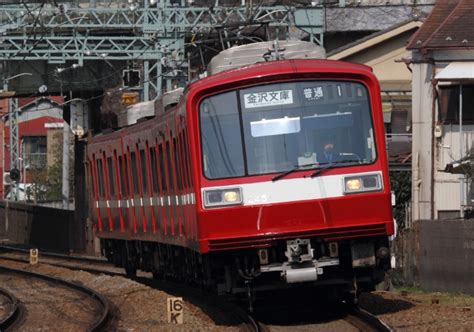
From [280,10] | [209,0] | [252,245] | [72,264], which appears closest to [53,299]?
[252,245]

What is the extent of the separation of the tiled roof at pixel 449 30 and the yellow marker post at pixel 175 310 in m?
13.2

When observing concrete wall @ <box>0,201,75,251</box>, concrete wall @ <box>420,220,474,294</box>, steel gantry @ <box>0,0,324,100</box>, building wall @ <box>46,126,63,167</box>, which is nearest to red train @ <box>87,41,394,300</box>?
concrete wall @ <box>420,220,474,294</box>

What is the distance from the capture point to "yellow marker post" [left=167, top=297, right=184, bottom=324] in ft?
47.8

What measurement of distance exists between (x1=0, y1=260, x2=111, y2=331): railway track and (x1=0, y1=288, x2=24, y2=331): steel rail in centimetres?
11

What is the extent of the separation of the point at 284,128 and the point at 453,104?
530 inches

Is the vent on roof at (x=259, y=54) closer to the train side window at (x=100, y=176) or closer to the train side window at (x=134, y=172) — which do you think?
the train side window at (x=134, y=172)

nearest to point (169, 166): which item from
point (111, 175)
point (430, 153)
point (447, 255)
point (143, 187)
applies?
point (143, 187)

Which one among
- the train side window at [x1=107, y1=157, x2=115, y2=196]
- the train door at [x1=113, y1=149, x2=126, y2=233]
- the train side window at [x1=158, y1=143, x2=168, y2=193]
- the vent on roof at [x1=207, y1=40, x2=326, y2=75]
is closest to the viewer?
the vent on roof at [x1=207, y1=40, x2=326, y2=75]

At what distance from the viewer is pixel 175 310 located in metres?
14.6

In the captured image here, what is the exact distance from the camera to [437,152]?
27281mm

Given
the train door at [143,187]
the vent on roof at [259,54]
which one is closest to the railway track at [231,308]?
the train door at [143,187]

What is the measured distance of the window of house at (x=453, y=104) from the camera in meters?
26.2

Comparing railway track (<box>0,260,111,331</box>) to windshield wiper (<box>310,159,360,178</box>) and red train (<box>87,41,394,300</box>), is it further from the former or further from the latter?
windshield wiper (<box>310,159,360,178</box>)

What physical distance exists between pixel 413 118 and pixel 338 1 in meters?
13.4
